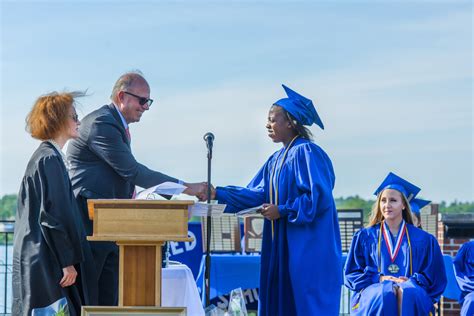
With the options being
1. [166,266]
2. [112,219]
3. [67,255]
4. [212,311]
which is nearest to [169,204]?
[112,219]

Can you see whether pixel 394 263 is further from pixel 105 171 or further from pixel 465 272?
pixel 105 171

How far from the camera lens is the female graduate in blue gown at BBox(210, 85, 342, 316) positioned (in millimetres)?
6480

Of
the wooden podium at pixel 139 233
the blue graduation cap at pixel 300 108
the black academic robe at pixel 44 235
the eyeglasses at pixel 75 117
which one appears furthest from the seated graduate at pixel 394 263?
the eyeglasses at pixel 75 117

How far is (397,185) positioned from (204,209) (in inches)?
97.1

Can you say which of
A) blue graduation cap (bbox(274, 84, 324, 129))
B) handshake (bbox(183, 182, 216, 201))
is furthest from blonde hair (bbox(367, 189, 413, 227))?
handshake (bbox(183, 182, 216, 201))

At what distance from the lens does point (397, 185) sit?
759cm

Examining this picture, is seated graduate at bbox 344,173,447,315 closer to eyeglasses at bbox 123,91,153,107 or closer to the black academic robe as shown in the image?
eyeglasses at bbox 123,91,153,107

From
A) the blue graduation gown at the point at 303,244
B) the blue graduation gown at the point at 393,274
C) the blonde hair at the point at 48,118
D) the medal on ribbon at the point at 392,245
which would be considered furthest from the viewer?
the medal on ribbon at the point at 392,245

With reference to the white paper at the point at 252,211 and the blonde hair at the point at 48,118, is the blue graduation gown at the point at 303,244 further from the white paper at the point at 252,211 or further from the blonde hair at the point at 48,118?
the blonde hair at the point at 48,118

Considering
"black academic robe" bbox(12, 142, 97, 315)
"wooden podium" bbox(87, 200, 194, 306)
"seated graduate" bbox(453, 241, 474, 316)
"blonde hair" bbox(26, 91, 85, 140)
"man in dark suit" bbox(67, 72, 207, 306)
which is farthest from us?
"seated graduate" bbox(453, 241, 474, 316)

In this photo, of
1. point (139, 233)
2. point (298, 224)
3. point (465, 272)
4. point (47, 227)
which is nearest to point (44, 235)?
point (47, 227)

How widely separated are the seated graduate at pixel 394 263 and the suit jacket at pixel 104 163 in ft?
6.09

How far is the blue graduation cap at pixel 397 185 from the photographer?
7582 millimetres

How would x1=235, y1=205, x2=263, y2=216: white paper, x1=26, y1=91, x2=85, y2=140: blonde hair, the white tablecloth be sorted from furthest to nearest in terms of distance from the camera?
the white tablecloth, x1=235, y1=205, x2=263, y2=216: white paper, x1=26, y1=91, x2=85, y2=140: blonde hair
